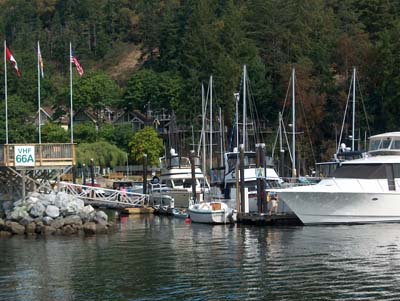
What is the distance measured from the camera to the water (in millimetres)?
28047

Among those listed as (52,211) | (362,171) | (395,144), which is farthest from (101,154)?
(362,171)

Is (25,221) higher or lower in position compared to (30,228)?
higher

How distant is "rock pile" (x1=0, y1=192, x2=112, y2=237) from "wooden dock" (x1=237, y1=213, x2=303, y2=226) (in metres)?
7.03

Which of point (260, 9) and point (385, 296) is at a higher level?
point (260, 9)

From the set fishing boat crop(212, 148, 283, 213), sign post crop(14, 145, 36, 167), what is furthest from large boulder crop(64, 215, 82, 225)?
fishing boat crop(212, 148, 283, 213)

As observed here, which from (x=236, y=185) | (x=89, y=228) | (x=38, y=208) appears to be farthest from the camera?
(x=236, y=185)

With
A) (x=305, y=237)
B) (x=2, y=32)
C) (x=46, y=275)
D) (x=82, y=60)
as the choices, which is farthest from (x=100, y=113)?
(x=46, y=275)

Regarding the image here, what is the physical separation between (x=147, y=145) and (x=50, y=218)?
171 ft

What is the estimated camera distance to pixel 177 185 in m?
65.3

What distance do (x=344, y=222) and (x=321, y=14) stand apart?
60.6m

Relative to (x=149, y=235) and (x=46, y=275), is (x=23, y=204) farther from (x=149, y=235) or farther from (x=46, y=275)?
(x=46, y=275)

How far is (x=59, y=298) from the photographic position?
27.5m

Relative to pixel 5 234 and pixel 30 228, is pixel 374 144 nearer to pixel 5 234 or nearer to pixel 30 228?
pixel 30 228

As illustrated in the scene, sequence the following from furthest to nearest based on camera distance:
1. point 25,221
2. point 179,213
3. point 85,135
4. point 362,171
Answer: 1. point 85,135
2. point 179,213
3. point 362,171
4. point 25,221
